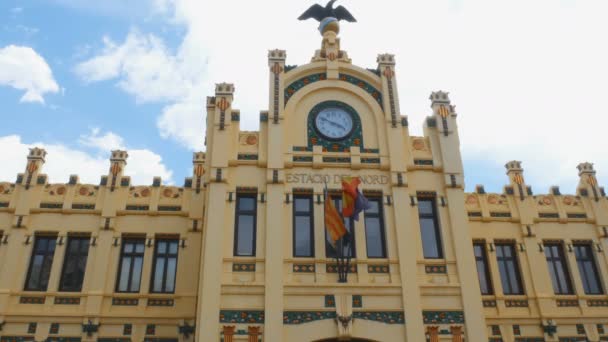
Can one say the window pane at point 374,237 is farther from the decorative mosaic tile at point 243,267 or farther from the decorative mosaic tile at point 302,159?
the decorative mosaic tile at point 243,267

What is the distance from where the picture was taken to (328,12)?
24.8m

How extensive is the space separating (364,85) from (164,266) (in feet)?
36.6

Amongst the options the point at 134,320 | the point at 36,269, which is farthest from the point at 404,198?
the point at 36,269

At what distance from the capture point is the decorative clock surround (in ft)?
66.8

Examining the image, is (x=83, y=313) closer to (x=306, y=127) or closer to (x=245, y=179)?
(x=245, y=179)

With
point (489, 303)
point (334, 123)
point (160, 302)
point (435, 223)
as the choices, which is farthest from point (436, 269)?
point (160, 302)

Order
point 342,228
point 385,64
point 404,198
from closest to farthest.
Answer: point 342,228 < point 404,198 < point 385,64

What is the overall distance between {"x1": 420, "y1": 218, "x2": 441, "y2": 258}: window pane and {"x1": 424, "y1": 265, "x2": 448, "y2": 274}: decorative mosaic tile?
50 centimetres

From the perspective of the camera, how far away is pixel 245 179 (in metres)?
19.3

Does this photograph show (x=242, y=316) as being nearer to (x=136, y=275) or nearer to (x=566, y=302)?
(x=136, y=275)

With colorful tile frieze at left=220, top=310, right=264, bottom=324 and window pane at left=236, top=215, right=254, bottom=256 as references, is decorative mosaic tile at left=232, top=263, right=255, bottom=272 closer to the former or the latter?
window pane at left=236, top=215, right=254, bottom=256

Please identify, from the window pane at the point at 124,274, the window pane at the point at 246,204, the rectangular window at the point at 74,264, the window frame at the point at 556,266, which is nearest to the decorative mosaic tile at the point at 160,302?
the window pane at the point at 124,274

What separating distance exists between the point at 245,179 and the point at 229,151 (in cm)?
124

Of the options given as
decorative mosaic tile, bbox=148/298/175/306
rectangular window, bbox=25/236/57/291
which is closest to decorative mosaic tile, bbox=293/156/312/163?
decorative mosaic tile, bbox=148/298/175/306
